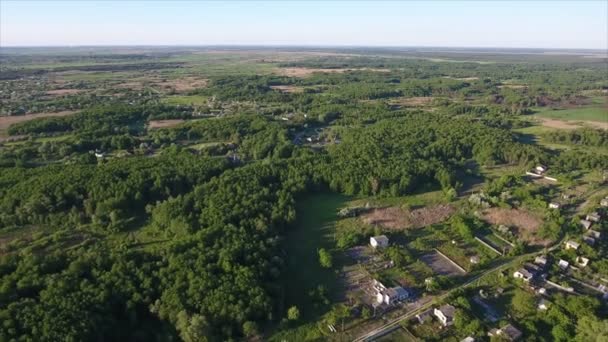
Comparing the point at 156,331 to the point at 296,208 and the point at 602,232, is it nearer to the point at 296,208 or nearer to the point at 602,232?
the point at 296,208

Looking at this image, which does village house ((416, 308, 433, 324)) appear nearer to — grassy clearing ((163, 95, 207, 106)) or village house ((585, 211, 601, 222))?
village house ((585, 211, 601, 222))

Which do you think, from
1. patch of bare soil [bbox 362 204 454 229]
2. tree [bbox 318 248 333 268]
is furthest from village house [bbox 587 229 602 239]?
tree [bbox 318 248 333 268]

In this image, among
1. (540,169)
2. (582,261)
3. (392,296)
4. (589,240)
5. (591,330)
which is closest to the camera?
(591,330)

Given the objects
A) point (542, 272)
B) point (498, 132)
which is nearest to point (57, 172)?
point (542, 272)

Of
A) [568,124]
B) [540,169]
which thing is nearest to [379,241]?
[540,169]

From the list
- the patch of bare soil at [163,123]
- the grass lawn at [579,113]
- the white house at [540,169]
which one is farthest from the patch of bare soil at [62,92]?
the grass lawn at [579,113]

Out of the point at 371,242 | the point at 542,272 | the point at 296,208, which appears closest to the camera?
the point at 542,272

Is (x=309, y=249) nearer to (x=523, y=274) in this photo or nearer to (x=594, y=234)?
(x=523, y=274)
